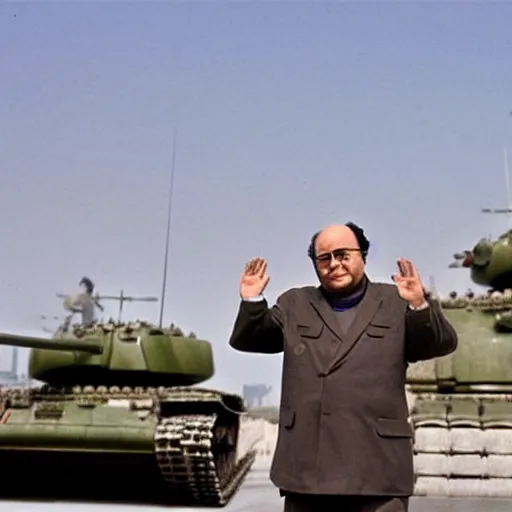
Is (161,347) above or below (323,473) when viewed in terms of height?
above

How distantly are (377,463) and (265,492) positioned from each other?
8270mm

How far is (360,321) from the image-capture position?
3.12 m

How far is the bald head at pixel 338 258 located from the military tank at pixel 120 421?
6285mm

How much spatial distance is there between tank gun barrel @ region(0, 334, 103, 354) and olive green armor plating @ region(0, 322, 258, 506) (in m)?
0.01

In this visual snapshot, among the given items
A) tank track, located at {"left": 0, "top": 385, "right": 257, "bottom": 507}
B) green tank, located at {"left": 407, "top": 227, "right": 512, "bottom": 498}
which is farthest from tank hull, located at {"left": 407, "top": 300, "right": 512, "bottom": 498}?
tank track, located at {"left": 0, "top": 385, "right": 257, "bottom": 507}

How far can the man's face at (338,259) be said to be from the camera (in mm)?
3152

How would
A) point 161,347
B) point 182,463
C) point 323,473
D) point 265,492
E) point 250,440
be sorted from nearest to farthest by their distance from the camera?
point 323,473 → point 182,463 → point 265,492 → point 161,347 → point 250,440

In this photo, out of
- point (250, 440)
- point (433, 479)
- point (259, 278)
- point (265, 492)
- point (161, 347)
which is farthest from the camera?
point (250, 440)

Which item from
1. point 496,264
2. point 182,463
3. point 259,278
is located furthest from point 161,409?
point 259,278

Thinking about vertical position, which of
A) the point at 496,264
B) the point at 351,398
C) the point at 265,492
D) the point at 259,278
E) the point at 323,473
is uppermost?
the point at 496,264

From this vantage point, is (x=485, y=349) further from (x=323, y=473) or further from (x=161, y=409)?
(x=323, y=473)

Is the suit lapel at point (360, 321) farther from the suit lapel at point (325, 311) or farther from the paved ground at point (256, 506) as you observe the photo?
the paved ground at point (256, 506)

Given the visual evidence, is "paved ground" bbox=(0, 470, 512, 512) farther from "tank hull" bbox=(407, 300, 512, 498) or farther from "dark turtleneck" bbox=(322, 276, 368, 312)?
"dark turtleneck" bbox=(322, 276, 368, 312)

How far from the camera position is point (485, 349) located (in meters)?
9.84
